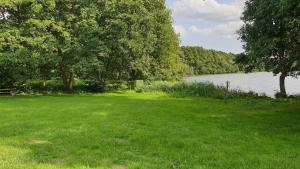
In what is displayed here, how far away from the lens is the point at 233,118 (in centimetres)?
2167

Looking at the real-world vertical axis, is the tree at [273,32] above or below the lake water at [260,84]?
above

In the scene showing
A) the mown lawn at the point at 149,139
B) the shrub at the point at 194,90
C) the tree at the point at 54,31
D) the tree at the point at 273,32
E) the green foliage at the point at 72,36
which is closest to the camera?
the mown lawn at the point at 149,139

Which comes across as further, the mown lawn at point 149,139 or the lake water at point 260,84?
the lake water at point 260,84

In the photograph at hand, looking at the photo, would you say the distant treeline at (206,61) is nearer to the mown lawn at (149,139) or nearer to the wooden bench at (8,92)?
the wooden bench at (8,92)

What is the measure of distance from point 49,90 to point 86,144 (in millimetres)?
32782

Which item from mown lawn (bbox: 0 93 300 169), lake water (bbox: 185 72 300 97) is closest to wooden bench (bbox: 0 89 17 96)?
lake water (bbox: 185 72 300 97)

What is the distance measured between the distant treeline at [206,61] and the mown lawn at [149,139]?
12748cm

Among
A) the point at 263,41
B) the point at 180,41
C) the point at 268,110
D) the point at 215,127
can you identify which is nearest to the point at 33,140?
the point at 215,127

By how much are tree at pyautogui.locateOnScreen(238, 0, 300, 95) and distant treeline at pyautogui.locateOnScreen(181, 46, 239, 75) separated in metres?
121

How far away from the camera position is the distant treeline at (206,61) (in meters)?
154

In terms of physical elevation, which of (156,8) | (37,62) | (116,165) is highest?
(156,8)

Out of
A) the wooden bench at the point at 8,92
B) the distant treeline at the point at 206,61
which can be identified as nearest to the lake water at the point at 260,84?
the wooden bench at the point at 8,92

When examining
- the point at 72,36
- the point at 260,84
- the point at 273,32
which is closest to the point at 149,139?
the point at 273,32

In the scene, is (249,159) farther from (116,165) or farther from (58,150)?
(58,150)
